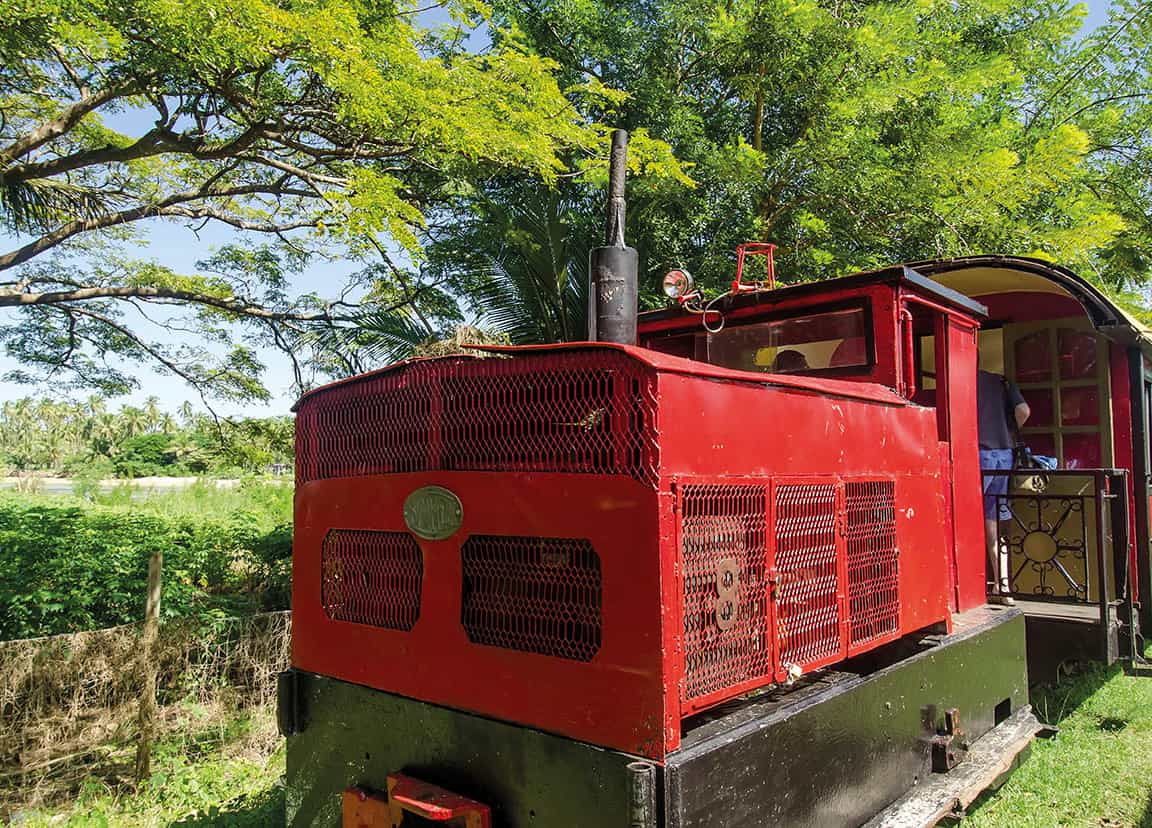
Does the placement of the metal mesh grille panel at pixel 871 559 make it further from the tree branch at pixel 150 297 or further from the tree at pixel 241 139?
the tree branch at pixel 150 297

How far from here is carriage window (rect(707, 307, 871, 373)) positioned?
11.6 feet

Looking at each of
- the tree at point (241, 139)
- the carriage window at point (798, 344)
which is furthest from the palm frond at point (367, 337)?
the carriage window at point (798, 344)

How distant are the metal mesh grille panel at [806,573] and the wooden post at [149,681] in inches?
172

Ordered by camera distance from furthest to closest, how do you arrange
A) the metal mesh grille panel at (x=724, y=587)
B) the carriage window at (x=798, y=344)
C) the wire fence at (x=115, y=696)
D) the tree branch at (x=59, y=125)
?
the tree branch at (x=59, y=125) < the wire fence at (x=115, y=696) < the carriage window at (x=798, y=344) < the metal mesh grille panel at (x=724, y=587)

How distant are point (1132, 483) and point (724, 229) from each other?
573cm

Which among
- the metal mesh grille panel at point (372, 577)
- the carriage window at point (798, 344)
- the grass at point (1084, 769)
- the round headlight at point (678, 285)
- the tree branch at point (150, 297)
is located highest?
the tree branch at point (150, 297)

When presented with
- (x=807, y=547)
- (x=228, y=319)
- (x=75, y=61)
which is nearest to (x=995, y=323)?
(x=807, y=547)

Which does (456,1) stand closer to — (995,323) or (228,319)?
(228,319)

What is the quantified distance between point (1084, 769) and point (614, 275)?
3872 mm

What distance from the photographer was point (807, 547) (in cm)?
268

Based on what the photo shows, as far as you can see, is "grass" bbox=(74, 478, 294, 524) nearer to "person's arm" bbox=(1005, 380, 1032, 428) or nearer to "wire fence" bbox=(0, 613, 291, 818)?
"wire fence" bbox=(0, 613, 291, 818)

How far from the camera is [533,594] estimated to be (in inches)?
91.0

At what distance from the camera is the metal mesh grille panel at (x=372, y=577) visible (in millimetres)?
2656

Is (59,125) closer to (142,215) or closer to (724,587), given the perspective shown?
(142,215)
